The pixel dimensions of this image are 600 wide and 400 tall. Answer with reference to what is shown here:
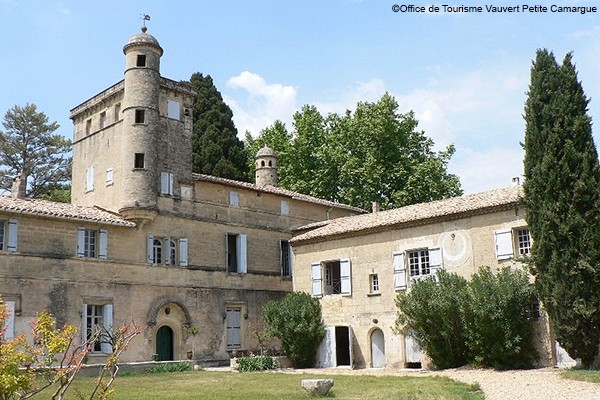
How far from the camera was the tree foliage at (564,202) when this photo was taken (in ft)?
57.5

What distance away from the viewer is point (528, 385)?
15.2 metres

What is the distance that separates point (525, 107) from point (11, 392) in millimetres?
16113

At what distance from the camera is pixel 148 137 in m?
25.7

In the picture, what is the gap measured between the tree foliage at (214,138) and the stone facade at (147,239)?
10.6 m

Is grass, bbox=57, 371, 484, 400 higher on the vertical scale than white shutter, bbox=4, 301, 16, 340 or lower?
lower

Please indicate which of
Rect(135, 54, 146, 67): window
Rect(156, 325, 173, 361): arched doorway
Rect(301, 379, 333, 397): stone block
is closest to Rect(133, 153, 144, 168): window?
Rect(135, 54, 146, 67): window

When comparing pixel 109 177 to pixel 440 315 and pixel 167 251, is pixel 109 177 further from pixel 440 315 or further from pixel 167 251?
pixel 440 315

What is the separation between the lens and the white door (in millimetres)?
22875

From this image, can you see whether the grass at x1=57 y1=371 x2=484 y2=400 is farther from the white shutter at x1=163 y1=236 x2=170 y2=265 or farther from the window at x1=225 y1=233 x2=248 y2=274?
the window at x1=225 y1=233 x2=248 y2=274

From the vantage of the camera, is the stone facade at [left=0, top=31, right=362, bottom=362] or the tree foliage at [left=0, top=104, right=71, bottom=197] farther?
the tree foliage at [left=0, top=104, right=71, bottom=197]

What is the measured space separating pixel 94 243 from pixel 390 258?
1123 centimetres

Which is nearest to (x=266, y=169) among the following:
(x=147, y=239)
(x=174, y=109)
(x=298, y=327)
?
(x=174, y=109)

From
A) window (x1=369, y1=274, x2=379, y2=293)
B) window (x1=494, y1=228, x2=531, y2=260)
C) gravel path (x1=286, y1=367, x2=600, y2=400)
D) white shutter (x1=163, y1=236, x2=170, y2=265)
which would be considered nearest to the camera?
gravel path (x1=286, y1=367, x2=600, y2=400)

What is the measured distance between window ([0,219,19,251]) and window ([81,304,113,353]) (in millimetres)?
3400
